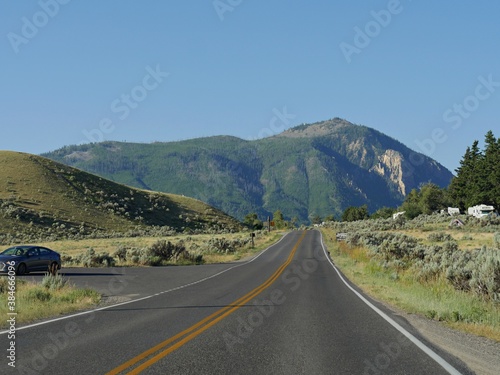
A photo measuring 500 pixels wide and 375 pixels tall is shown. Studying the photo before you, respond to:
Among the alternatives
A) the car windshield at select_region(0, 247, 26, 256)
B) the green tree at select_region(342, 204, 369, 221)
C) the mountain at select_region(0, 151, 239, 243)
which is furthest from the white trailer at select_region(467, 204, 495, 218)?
the green tree at select_region(342, 204, 369, 221)

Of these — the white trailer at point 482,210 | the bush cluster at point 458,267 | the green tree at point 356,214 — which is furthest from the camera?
the green tree at point 356,214

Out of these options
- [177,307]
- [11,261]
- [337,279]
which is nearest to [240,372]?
[177,307]

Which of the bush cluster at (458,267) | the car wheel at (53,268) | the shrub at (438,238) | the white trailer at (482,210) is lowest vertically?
Result: the car wheel at (53,268)

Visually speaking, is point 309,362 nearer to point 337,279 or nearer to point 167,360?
point 167,360

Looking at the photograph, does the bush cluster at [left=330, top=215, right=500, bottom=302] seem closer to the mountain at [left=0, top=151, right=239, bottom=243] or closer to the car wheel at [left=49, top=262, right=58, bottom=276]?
the car wheel at [left=49, top=262, right=58, bottom=276]

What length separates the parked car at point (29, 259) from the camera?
2678cm

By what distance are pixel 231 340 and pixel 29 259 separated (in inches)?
834

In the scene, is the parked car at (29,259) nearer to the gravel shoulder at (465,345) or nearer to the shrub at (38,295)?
the shrub at (38,295)

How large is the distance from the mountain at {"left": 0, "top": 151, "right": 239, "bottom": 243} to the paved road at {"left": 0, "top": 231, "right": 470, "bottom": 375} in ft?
199

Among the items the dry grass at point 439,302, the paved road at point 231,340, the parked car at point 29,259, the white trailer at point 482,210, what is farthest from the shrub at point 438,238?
the paved road at point 231,340

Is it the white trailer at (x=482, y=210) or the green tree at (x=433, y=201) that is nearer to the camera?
the white trailer at (x=482, y=210)

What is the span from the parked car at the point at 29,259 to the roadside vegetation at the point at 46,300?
7988 millimetres

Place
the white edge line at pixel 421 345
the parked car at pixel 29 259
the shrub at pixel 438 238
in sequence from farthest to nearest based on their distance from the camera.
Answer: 1. the shrub at pixel 438 238
2. the parked car at pixel 29 259
3. the white edge line at pixel 421 345

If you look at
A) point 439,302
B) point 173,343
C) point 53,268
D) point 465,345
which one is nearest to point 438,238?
point 53,268
